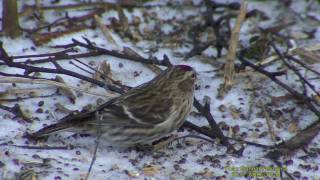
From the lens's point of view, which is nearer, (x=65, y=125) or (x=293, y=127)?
(x=65, y=125)

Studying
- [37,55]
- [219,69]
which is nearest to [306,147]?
[219,69]

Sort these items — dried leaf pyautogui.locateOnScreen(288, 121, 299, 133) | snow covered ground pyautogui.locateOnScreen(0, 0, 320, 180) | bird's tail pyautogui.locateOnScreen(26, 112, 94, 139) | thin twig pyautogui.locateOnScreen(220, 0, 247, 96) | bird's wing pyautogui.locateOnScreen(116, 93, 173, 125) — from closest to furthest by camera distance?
snow covered ground pyautogui.locateOnScreen(0, 0, 320, 180) < bird's tail pyautogui.locateOnScreen(26, 112, 94, 139) < bird's wing pyautogui.locateOnScreen(116, 93, 173, 125) < dried leaf pyautogui.locateOnScreen(288, 121, 299, 133) < thin twig pyautogui.locateOnScreen(220, 0, 247, 96)

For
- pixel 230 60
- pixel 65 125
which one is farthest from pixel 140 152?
pixel 230 60

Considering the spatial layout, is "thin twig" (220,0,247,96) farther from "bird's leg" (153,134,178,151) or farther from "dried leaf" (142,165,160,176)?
"dried leaf" (142,165,160,176)

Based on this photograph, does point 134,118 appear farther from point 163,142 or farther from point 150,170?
point 150,170

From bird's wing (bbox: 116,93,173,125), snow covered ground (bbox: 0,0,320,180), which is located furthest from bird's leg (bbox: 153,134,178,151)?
bird's wing (bbox: 116,93,173,125)

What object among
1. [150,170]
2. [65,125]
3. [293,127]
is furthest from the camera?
[293,127]

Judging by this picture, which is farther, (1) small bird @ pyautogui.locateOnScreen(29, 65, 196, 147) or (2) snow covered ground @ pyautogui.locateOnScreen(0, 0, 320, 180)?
(1) small bird @ pyautogui.locateOnScreen(29, 65, 196, 147)

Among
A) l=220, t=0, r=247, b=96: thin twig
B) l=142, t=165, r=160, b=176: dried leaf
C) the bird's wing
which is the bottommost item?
l=142, t=165, r=160, b=176: dried leaf

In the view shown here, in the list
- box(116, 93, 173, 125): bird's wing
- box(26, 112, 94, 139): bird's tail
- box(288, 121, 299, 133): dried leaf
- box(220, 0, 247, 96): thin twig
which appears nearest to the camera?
box(26, 112, 94, 139): bird's tail
